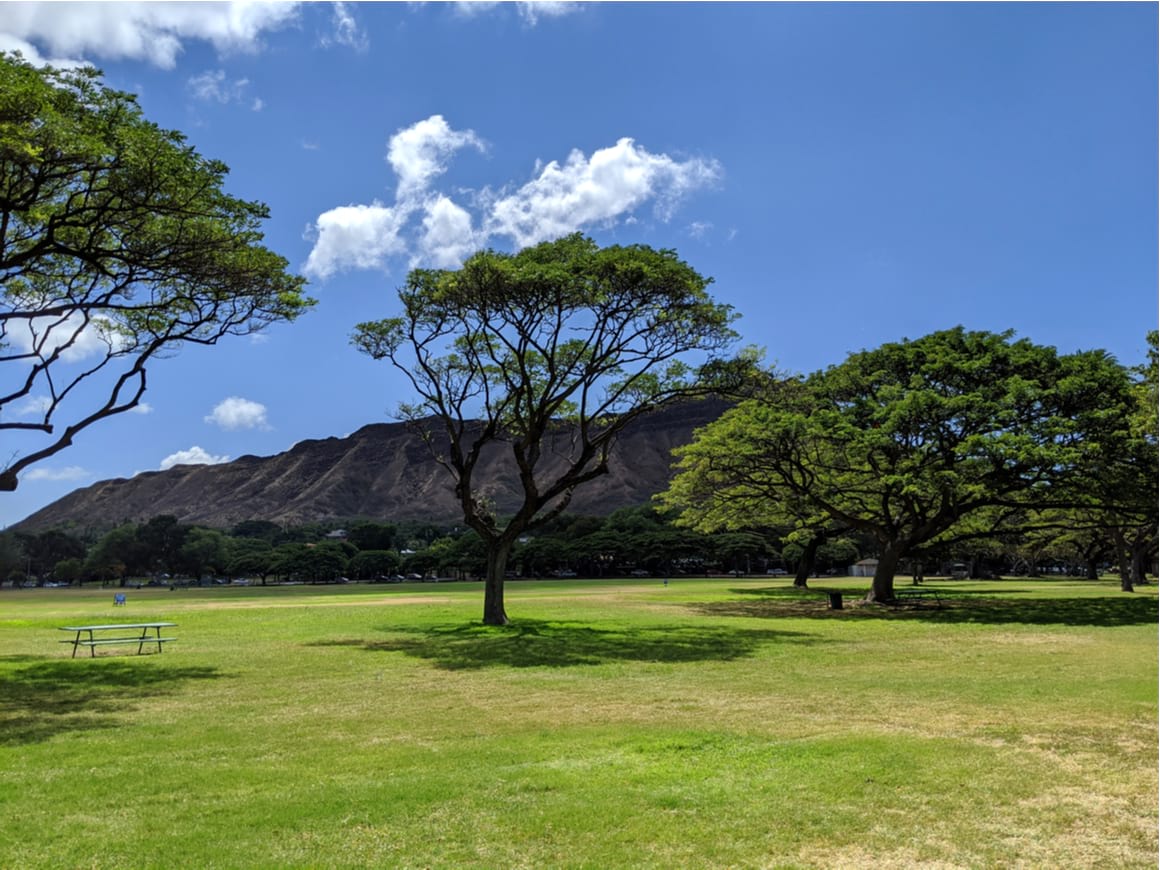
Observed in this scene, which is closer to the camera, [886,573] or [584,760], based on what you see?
[584,760]

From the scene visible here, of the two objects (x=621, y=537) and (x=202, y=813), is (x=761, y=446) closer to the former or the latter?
(x=202, y=813)

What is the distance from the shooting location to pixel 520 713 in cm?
988

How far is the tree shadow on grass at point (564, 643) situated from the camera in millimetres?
15523

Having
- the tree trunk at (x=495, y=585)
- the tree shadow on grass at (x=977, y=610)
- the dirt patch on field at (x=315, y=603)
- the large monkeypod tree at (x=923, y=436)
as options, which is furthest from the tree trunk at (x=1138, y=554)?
the tree trunk at (x=495, y=585)

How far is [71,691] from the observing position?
477 inches

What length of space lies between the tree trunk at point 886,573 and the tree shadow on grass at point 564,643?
12.5 metres

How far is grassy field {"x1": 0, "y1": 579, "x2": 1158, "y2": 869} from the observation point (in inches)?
207

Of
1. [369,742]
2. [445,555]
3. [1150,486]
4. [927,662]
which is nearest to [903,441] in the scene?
[1150,486]

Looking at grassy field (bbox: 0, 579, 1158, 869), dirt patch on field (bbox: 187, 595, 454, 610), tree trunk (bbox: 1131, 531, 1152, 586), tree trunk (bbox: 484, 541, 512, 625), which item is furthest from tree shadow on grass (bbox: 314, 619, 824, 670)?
tree trunk (bbox: 1131, 531, 1152, 586)

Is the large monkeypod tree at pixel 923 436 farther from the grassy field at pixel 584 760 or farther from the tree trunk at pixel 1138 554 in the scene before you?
the tree trunk at pixel 1138 554

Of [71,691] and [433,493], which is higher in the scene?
[433,493]

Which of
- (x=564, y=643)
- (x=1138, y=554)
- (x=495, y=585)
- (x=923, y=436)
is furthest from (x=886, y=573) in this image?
(x=1138, y=554)

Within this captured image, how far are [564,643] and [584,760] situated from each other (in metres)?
11.0

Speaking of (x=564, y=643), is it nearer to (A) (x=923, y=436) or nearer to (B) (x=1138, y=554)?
(A) (x=923, y=436)
